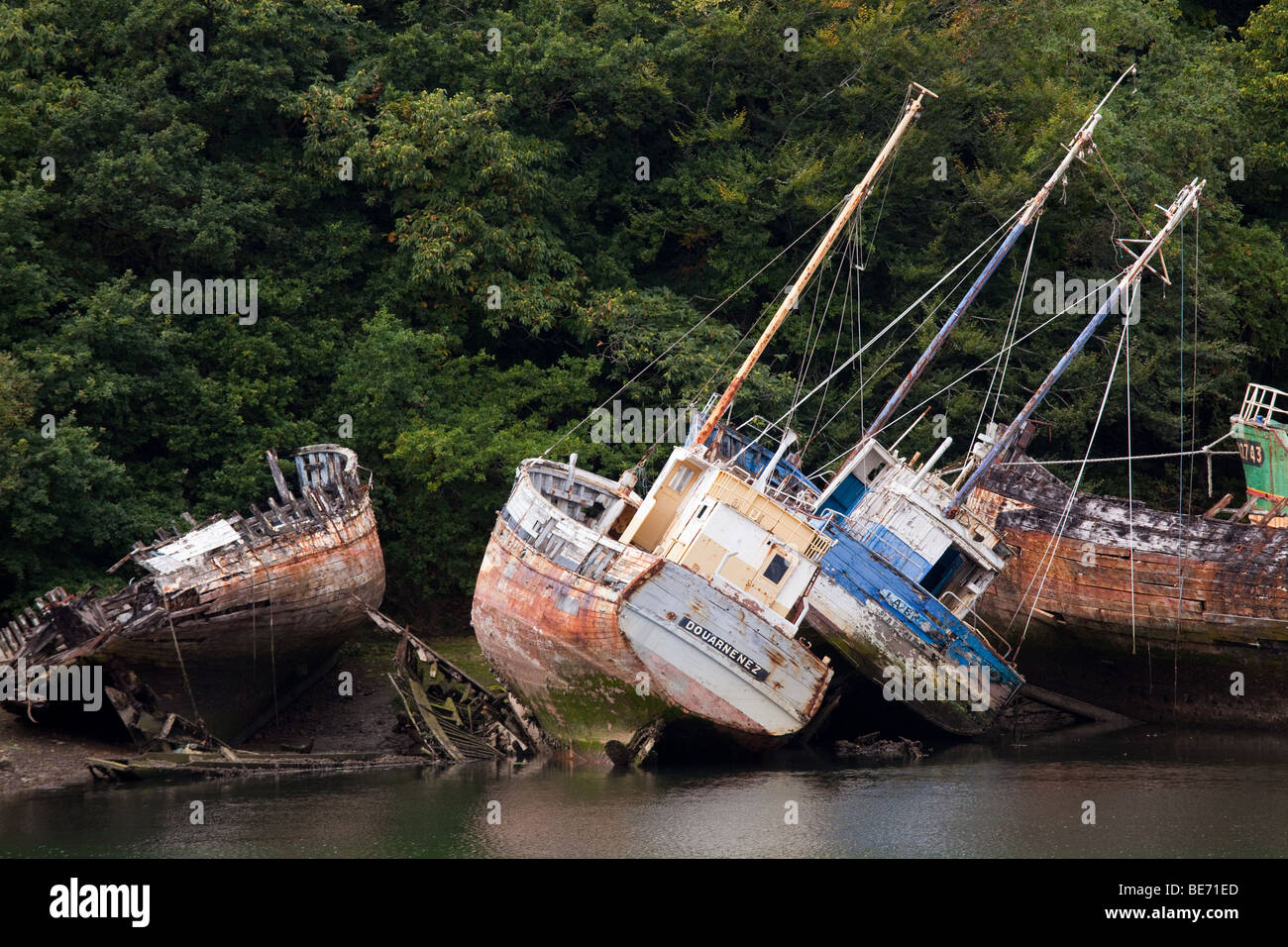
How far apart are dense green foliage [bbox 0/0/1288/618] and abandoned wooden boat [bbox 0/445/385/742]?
3031mm

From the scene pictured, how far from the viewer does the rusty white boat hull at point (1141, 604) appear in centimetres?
3009

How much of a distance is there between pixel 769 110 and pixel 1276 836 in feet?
85.3

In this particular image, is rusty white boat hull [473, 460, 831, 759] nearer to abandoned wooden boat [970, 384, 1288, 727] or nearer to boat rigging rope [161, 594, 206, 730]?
boat rigging rope [161, 594, 206, 730]

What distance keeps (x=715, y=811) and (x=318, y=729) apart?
378 inches

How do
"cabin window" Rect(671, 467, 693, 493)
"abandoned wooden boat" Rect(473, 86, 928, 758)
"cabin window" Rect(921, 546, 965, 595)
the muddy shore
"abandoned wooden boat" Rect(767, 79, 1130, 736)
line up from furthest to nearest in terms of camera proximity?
"cabin window" Rect(921, 546, 965, 595)
"cabin window" Rect(671, 467, 693, 493)
"abandoned wooden boat" Rect(767, 79, 1130, 736)
"abandoned wooden boat" Rect(473, 86, 928, 758)
the muddy shore

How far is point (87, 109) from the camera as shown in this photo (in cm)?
3412

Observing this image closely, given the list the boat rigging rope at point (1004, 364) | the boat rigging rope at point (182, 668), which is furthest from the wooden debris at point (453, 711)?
the boat rigging rope at point (1004, 364)

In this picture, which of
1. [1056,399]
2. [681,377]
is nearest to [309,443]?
[681,377]

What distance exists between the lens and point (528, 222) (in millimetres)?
37781

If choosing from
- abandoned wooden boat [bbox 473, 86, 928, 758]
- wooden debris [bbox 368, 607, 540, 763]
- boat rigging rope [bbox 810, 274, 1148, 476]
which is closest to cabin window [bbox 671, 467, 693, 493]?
abandoned wooden boat [bbox 473, 86, 928, 758]

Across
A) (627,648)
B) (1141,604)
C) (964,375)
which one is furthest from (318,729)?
(964,375)

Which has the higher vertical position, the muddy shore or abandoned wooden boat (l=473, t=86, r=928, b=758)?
abandoned wooden boat (l=473, t=86, r=928, b=758)

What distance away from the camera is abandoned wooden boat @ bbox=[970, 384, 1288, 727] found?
98.9ft

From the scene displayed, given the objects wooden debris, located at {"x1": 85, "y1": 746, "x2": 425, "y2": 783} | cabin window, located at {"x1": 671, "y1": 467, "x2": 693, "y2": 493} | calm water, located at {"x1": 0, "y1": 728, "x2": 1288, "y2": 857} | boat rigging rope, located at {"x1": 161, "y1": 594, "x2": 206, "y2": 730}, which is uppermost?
cabin window, located at {"x1": 671, "y1": 467, "x2": 693, "y2": 493}
